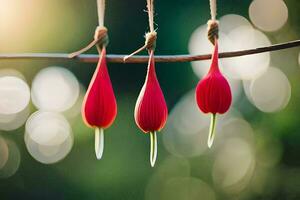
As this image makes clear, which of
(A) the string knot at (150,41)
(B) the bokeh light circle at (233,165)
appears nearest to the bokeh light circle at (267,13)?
(B) the bokeh light circle at (233,165)

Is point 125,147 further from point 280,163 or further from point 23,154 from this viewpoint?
point 280,163

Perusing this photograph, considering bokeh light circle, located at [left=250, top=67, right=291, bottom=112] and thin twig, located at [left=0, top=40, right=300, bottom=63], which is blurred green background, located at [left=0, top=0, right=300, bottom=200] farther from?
thin twig, located at [left=0, top=40, right=300, bottom=63]

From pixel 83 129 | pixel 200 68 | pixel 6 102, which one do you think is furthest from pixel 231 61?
pixel 6 102

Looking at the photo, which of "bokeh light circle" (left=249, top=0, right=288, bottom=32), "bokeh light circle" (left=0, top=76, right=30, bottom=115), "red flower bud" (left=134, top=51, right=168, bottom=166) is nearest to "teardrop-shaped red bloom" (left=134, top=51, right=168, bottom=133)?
"red flower bud" (left=134, top=51, right=168, bottom=166)

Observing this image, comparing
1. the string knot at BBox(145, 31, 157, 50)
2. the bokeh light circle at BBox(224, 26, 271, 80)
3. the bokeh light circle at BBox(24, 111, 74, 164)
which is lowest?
the bokeh light circle at BBox(24, 111, 74, 164)

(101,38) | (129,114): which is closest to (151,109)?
(101,38)

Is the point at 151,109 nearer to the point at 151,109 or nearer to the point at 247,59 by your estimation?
the point at 151,109
